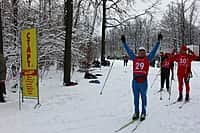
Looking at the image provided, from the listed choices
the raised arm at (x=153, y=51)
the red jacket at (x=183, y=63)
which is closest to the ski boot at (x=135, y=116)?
the raised arm at (x=153, y=51)

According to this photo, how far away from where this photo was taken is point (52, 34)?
19000 mm

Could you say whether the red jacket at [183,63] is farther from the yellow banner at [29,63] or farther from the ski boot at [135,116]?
the yellow banner at [29,63]

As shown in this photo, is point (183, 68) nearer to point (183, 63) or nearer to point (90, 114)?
point (183, 63)

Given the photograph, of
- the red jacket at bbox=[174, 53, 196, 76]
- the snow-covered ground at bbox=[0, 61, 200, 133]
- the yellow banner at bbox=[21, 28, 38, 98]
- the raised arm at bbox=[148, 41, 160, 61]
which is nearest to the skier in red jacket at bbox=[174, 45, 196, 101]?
the red jacket at bbox=[174, 53, 196, 76]

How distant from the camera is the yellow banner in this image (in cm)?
1090

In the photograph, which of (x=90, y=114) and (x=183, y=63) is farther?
(x=183, y=63)

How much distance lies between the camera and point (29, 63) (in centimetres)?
1106

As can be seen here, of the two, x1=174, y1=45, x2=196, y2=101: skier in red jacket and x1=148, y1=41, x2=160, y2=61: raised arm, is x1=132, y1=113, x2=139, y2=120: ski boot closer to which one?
x1=148, y1=41, x2=160, y2=61: raised arm

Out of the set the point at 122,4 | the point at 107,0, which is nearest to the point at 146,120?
the point at 122,4

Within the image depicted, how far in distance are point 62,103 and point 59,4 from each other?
13007 millimetres

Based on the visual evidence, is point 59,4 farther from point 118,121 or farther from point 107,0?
point 118,121

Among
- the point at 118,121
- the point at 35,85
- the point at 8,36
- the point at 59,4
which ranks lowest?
the point at 118,121

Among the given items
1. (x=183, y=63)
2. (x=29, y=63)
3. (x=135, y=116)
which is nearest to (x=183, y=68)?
(x=183, y=63)

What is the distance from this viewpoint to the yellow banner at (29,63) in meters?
10.9
